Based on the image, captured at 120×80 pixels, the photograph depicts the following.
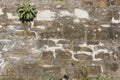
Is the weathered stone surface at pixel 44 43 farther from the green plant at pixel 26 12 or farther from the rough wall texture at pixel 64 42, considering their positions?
the green plant at pixel 26 12

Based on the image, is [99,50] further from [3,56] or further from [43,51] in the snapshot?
[3,56]

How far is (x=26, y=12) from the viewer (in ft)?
33.2

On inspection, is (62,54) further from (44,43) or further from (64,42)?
(44,43)

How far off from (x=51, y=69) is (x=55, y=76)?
27cm

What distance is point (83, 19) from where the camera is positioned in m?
10.3

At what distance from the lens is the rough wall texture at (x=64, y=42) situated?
9.19 meters

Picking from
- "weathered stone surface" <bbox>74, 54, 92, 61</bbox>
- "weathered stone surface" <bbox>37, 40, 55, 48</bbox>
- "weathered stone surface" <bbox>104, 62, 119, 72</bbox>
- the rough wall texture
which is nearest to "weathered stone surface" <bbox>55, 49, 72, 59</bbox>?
the rough wall texture

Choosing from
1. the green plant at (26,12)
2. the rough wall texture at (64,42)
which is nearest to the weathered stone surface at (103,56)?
the rough wall texture at (64,42)

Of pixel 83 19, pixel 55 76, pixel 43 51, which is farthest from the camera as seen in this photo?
pixel 83 19

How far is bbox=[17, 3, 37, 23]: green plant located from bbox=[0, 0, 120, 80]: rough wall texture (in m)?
0.19

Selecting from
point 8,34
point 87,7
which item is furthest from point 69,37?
point 8,34

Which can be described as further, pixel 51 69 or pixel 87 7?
pixel 87 7

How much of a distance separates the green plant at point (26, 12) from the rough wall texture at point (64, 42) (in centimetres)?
19

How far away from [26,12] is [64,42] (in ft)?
5.16
